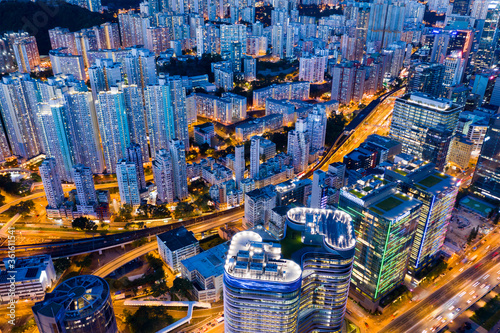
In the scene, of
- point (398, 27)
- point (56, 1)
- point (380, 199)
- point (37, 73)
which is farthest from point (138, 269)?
point (398, 27)

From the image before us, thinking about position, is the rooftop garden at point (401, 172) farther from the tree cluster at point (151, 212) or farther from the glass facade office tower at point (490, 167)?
the tree cluster at point (151, 212)

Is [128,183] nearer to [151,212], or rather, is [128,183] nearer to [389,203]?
[151,212]

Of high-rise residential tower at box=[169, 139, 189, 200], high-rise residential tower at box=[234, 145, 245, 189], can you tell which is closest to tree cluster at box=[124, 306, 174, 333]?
high-rise residential tower at box=[169, 139, 189, 200]

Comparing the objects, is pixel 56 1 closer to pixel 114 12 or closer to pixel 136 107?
pixel 114 12

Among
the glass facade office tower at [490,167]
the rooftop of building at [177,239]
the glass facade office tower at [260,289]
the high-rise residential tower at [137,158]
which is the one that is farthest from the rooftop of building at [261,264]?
the glass facade office tower at [490,167]

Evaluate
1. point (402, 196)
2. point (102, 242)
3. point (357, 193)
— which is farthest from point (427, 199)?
point (102, 242)

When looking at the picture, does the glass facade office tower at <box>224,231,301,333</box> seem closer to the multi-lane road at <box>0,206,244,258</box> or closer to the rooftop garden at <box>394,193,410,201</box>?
the rooftop garden at <box>394,193,410,201</box>

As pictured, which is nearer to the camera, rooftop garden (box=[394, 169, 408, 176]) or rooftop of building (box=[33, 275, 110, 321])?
rooftop of building (box=[33, 275, 110, 321])
